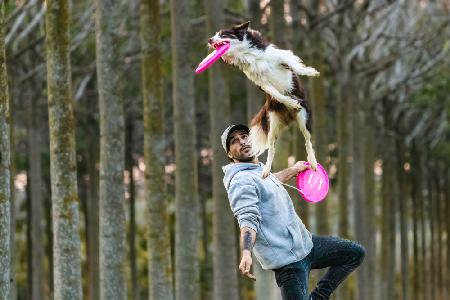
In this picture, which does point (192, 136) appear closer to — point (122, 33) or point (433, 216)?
point (122, 33)

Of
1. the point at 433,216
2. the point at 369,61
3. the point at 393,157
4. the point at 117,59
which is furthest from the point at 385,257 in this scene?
the point at 117,59

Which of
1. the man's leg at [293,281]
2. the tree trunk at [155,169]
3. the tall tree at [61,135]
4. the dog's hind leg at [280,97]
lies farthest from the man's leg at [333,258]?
the tree trunk at [155,169]

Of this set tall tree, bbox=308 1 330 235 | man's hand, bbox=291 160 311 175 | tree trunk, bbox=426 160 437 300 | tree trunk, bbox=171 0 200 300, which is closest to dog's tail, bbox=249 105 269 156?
man's hand, bbox=291 160 311 175

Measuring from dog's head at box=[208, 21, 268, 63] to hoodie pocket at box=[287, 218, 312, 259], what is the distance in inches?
48.7

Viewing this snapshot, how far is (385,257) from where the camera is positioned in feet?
87.1

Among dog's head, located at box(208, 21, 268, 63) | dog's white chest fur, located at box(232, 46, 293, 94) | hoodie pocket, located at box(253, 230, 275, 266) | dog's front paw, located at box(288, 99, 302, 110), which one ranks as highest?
dog's head, located at box(208, 21, 268, 63)

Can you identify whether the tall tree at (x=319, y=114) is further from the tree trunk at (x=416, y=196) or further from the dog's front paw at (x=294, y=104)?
the tree trunk at (x=416, y=196)

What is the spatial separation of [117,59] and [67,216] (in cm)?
214

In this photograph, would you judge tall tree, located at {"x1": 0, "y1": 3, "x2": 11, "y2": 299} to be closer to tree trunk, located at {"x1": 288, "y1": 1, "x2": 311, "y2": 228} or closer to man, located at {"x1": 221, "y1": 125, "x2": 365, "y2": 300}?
man, located at {"x1": 221, "y1": 125, "x2": 365, "y2": 300}

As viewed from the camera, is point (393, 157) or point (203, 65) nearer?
point (203, 65)

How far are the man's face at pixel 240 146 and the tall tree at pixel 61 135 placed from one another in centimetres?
453

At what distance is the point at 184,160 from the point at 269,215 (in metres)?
7.51

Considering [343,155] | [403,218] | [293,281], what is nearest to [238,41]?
[293,281]

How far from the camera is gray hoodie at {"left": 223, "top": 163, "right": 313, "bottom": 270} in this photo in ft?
21.3
